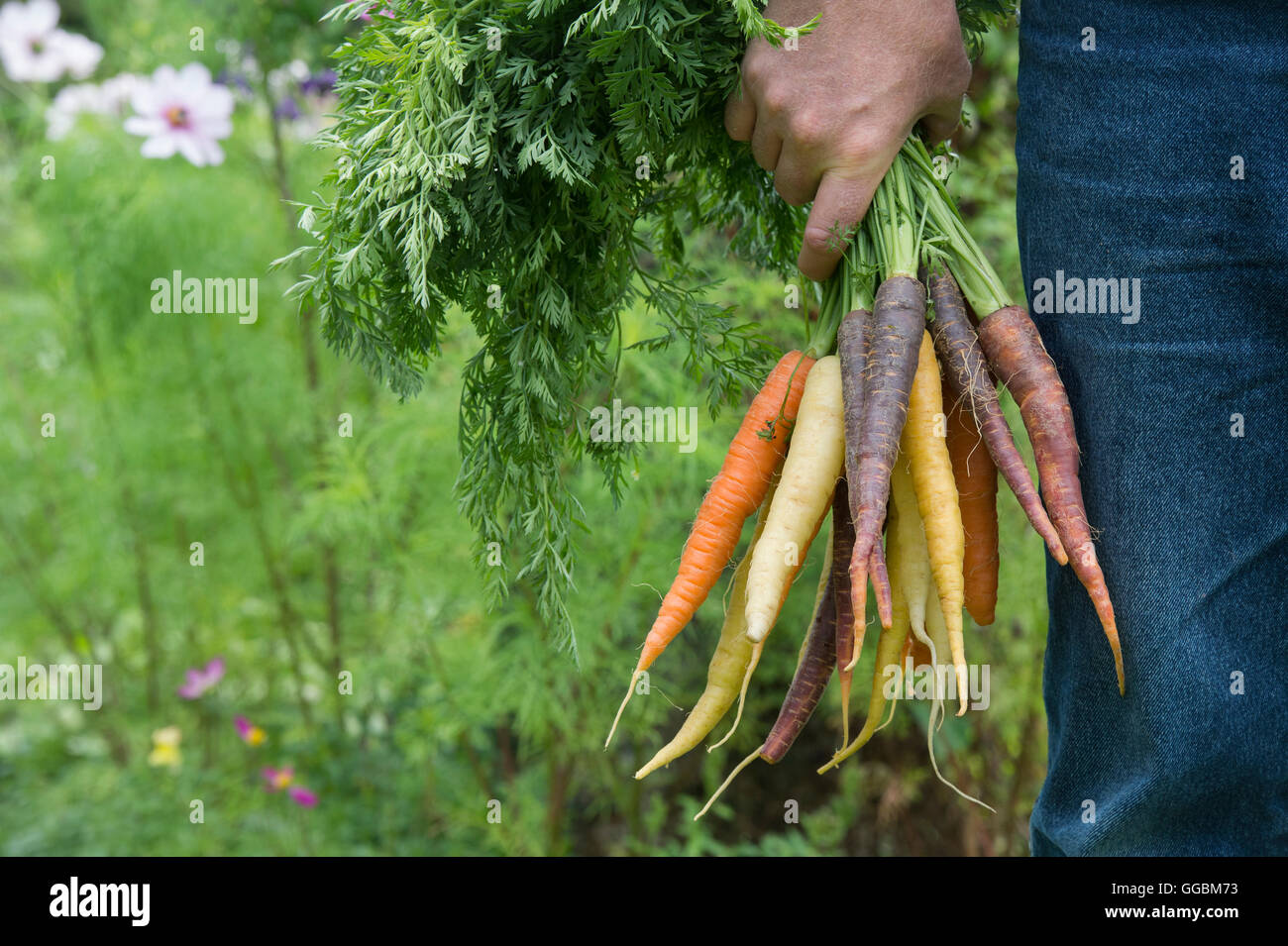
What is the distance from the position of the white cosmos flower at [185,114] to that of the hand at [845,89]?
1.47 meters

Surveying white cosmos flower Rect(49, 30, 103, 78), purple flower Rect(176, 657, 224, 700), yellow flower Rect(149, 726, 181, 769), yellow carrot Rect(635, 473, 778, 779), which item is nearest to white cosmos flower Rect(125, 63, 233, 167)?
white cosmos flower Rect(49, 30, 103, 78)

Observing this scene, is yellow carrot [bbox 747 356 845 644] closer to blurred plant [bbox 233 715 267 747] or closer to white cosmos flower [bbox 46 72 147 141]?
blurred plant [bbox 233 715 267 747]

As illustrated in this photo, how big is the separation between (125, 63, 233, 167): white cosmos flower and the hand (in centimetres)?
147

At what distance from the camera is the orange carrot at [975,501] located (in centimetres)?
126

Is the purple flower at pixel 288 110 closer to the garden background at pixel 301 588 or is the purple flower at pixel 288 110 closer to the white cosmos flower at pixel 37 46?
the garden background at pixel 301 588

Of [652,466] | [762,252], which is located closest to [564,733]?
[652,466]

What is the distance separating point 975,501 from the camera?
4.16ft

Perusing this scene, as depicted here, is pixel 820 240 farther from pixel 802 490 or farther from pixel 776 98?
pixel 802 490

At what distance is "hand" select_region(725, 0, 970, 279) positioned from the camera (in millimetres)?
1095

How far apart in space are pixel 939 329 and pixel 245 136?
7.53 ft

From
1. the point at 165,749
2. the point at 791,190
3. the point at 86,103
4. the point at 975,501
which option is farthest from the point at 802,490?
the point at 86,103

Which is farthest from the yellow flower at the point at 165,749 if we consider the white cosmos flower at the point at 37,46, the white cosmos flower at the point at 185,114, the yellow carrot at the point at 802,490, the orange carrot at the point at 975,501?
the orange carrot at the point at 975,501

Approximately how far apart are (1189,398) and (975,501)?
27cm
